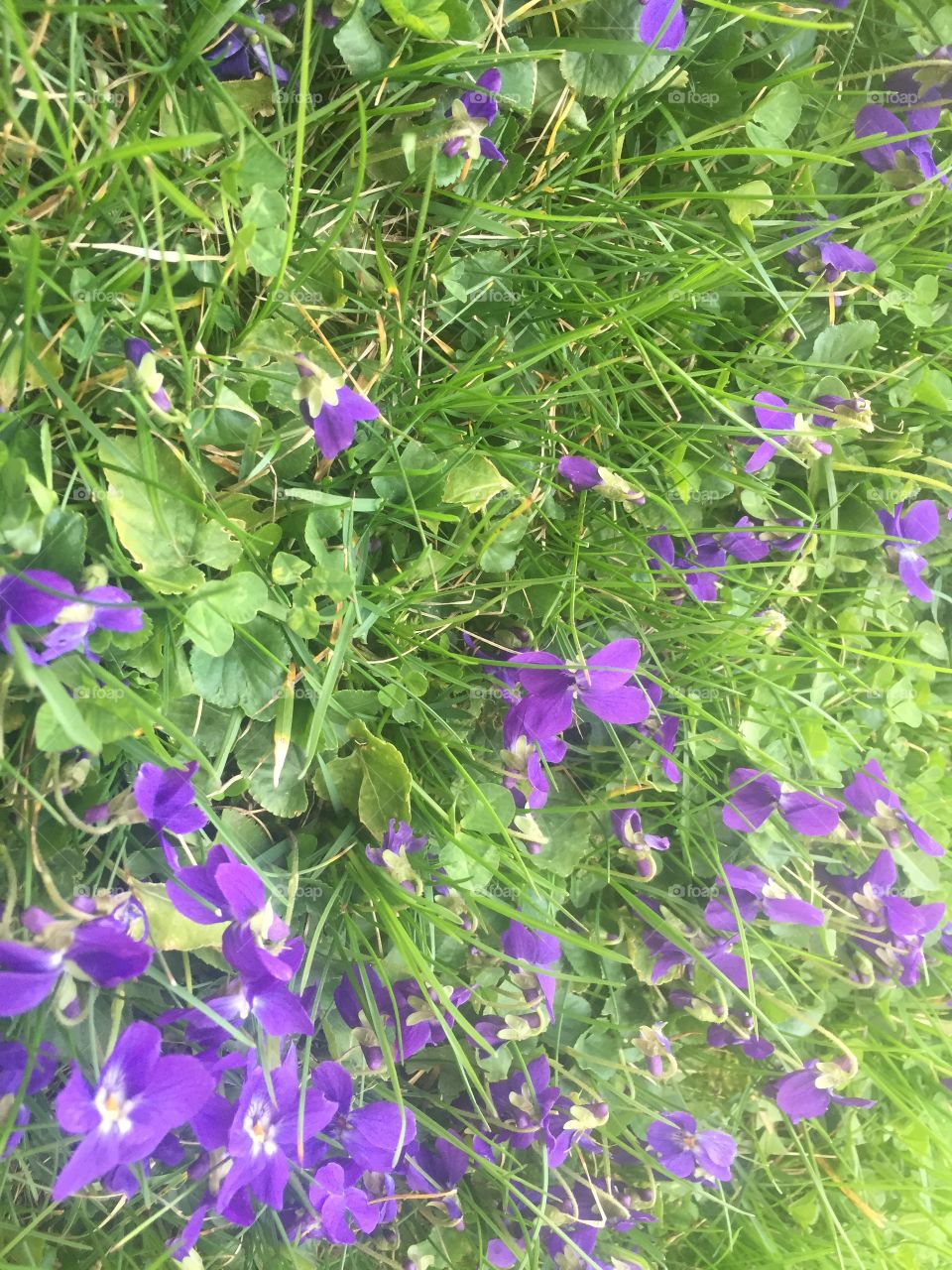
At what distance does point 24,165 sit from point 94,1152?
95 cm

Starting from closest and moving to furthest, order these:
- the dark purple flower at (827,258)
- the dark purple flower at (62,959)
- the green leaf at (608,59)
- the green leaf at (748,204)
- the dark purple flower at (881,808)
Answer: the dark purple flower at (62,959)
the green leaf at (608,59)
the green leaf at (748,204)
the dark purple flower at (827,258)
the dark purple flower at (881,808)

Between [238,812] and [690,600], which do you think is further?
[690,600]

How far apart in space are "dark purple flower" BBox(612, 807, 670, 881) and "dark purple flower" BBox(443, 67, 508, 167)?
92cm

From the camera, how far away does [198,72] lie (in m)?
0.88

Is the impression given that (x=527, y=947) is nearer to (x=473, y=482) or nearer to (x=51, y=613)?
(x=473, y=482)

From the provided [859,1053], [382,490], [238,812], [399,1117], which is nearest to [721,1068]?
[859,1053]

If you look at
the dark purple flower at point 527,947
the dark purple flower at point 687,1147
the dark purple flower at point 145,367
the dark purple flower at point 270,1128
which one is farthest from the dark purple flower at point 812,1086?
the dark purple flower at point 145,367

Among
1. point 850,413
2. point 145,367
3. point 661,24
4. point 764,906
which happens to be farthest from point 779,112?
point 764,906

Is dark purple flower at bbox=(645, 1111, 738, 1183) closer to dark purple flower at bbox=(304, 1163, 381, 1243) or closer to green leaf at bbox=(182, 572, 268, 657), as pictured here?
dark purple flower at bbox=(304, 1163, 381, 1243)

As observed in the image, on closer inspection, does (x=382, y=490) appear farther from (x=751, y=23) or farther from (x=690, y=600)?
(x=751, y=23)

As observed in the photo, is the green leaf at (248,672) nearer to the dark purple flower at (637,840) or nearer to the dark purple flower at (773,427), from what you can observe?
the dark purple flower at (637,840)

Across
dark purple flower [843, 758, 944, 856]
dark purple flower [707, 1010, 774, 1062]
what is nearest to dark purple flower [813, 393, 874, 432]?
dark purple flower [843, 758, 944, 856]

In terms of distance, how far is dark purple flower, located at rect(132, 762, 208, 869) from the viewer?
865 mm

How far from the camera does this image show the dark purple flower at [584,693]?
44.0 inches
